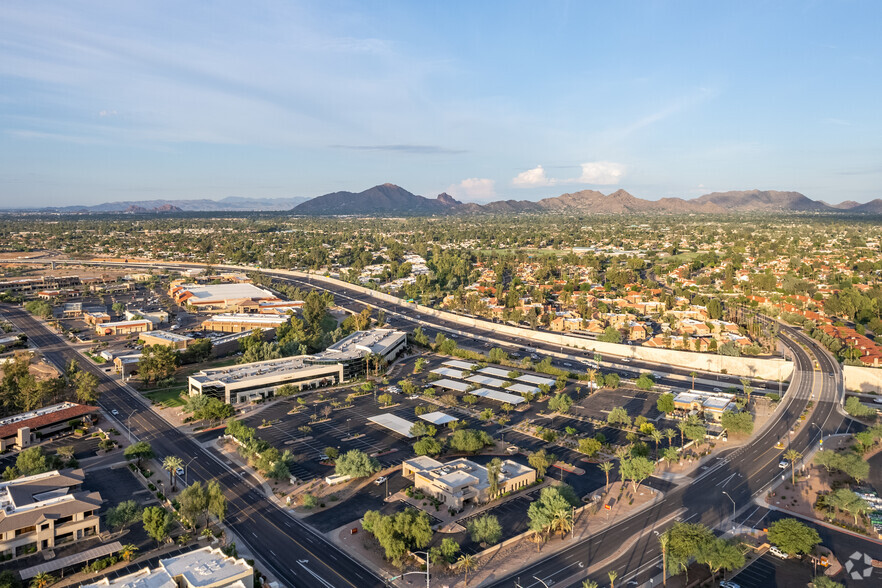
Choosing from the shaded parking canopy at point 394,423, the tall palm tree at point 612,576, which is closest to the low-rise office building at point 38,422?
the shaded parking canopy at point 394,423

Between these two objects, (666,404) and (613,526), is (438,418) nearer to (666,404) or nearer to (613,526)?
Result: (613,526)

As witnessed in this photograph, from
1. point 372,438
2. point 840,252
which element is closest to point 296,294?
point 372,438

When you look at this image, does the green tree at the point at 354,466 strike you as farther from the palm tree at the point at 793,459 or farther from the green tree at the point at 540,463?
the palm tree at the point at 793,459

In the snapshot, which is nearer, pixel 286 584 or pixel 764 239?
pixel 286 584

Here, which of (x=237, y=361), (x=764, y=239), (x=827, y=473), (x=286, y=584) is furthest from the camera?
(x=764, y=239)

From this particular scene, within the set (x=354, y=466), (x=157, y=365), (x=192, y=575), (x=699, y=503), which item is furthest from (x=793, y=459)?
(x=157, y=365)

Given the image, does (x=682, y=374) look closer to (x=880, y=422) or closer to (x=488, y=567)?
(x=880, y=422)
